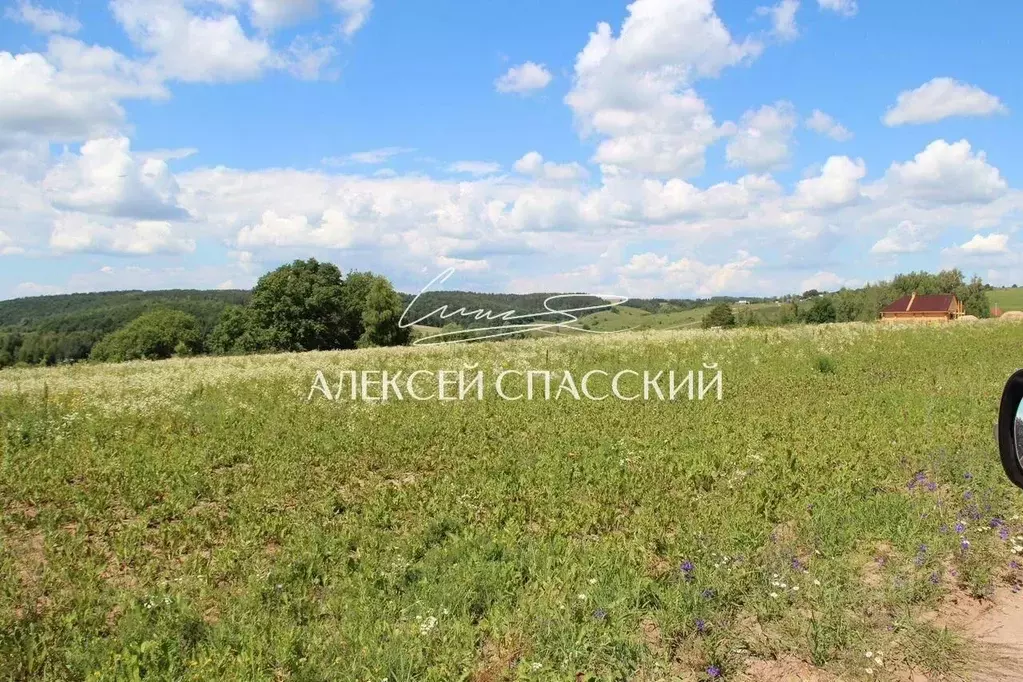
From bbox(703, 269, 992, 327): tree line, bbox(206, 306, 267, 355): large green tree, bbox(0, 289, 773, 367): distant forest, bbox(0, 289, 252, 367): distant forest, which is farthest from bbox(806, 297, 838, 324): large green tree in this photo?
bbox(206, 306, 267, 355): large green tree

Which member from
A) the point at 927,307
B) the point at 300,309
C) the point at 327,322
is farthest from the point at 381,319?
the point at 927,307

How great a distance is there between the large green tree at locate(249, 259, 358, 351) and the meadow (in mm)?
39371

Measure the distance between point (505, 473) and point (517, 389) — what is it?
6590 millimetres

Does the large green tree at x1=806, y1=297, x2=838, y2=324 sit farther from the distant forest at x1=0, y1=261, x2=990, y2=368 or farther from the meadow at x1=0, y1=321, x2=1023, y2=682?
the meadow at x1=0, y1=321, x2=1023, y2=682

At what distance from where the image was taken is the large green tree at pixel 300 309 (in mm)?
52500

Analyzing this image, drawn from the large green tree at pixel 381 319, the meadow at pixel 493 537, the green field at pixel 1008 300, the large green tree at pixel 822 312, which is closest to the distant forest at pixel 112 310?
the large green tree at pixel 381 319

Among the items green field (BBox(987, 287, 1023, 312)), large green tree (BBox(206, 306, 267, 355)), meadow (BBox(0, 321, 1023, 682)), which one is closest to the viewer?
meadow (BBox(0, 321, 1023, 682))

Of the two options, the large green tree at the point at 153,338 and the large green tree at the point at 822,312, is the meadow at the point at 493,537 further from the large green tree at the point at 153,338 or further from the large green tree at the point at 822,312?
the large green tree at the point at 822,312

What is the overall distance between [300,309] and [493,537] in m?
49.5

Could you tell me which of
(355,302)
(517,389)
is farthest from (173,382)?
(355,302)

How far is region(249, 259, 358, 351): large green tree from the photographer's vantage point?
52500 mm

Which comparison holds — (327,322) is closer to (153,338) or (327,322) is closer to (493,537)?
(153,338)

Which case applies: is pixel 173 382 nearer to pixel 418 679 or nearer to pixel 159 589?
pixel 159 589

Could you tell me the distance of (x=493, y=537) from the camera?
7.06 m
